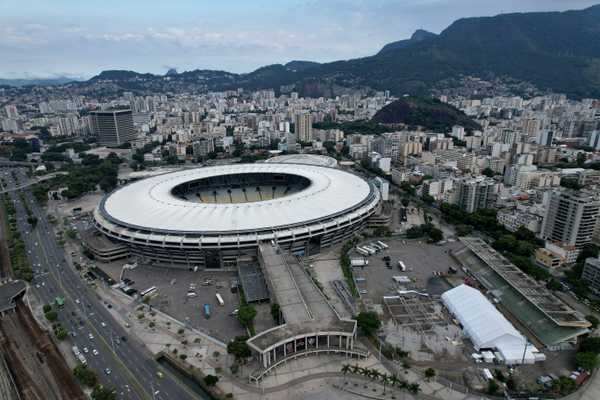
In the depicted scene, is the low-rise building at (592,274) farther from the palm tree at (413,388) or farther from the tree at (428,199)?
the tree at (428,199)

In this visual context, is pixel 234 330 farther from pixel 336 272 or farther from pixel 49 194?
pixel 49 194

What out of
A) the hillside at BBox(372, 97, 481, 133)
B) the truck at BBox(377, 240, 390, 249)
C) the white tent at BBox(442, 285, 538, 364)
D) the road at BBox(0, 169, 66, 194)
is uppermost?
the hillside at BBox(372, 97, 481, 133)

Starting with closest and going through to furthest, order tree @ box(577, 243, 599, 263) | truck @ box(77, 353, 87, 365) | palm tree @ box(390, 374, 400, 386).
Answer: palm tree @ box(390, 374, 400, 386) → truck @ box(77, 353, 87, 365) → tree @ box(577, 243, 599, 263)

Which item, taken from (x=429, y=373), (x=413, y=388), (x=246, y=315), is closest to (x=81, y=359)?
(x=246, y=315)

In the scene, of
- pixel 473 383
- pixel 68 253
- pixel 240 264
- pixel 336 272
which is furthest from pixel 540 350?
pixel 68 253

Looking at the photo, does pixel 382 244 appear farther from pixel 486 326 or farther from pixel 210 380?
pixel 210 380

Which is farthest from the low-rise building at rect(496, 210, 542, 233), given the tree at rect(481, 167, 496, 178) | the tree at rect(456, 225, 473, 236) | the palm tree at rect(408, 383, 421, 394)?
the palm tree at rect(408, 383, 421, 394)

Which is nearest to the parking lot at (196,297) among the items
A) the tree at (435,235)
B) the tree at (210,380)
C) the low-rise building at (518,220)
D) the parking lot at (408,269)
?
the tree at (210,380)

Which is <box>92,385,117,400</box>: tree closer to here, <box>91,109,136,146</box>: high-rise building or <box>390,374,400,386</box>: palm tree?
<box>390,374,400,386</box>: palm tree
